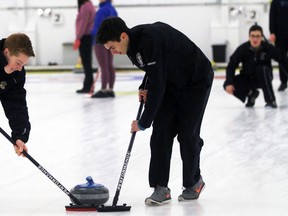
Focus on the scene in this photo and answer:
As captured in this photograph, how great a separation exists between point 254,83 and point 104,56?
2.23 meters

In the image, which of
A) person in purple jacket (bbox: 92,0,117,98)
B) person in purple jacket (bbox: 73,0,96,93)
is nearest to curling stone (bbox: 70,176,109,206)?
person in purple jacket (bbox: 92,0,117,98)

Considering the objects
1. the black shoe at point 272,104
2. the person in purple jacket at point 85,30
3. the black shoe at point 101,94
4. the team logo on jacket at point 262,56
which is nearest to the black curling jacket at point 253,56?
the team logo on jacket at point 262,56

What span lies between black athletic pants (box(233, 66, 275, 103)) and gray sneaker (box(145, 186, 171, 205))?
4.95m

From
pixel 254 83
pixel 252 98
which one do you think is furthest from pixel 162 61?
pixel 252 98

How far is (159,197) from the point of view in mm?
5188

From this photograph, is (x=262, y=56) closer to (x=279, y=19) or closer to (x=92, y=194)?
(x=279, y=19)

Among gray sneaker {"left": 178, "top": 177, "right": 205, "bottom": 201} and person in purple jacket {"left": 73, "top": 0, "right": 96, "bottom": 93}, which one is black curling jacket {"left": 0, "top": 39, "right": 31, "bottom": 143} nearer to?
gray sneaker {"left": 178, "top": 177, "right": 205, "bottom": 201}

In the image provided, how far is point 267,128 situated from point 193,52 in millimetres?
3544

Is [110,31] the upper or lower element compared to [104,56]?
upper

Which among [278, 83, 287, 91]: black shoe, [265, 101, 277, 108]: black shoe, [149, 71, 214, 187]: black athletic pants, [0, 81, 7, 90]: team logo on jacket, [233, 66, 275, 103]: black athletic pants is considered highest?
[0, 81, 7, 90]: team logo on jacket

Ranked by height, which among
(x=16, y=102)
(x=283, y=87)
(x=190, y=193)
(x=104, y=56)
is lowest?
(x=283, y=87)

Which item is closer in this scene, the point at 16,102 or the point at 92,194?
the point at 92,194

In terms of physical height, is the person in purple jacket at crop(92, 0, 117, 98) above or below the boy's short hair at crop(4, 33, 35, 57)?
below

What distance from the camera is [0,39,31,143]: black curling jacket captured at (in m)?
5.09
